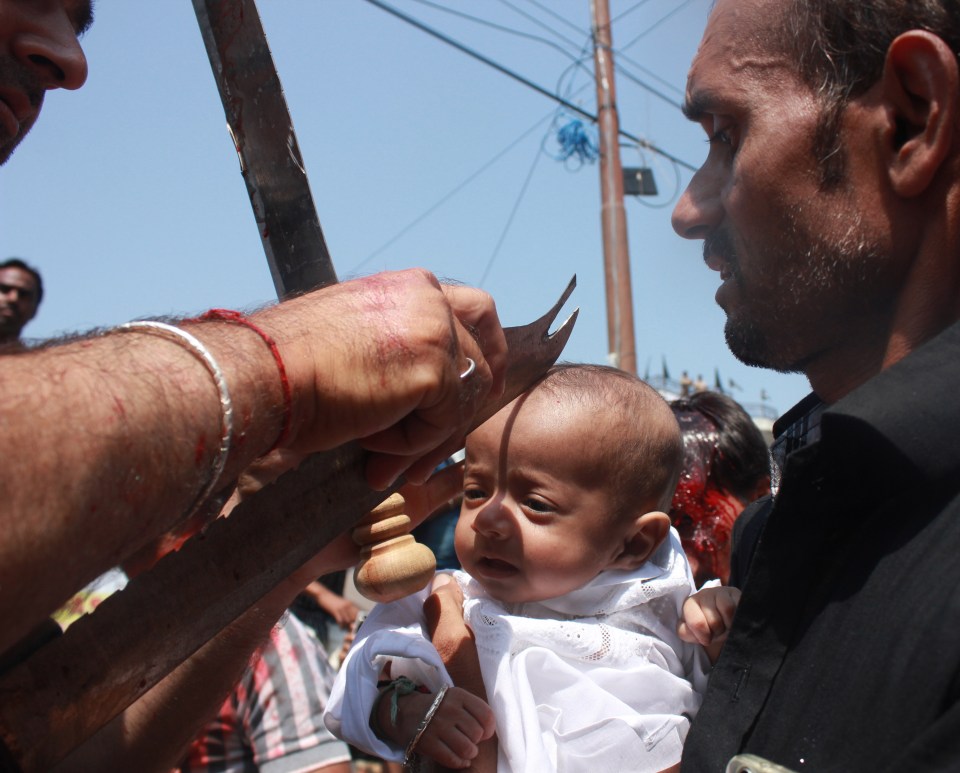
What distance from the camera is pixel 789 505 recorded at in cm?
151

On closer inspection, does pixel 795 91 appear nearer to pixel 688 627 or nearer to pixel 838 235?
pixel 838 235

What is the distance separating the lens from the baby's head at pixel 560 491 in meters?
2.37

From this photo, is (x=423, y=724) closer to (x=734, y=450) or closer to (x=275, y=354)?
(x=275, y=354)

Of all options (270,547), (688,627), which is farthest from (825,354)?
(270,547)

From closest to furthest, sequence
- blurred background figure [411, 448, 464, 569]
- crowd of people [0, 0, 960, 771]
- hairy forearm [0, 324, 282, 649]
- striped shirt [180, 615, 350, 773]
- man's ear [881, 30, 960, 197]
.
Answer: hairy forearm [0, 324, 282, 649] → crowd of people [0, 0, 960, 771] → man's ear [881, 30, 960, 197] → striped shirt [180, 615, 350, 773] → blurred background figure [411, 448, 464, 569]

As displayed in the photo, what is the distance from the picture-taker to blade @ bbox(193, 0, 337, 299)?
5.98 ft

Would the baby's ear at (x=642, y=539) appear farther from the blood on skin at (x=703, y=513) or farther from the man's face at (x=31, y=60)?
the man's face at (x=31, y=60)

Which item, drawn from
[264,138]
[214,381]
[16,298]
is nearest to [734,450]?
[264,138]

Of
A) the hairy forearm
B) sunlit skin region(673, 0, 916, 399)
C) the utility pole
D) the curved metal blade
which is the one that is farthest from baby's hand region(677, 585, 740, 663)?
the utility pole

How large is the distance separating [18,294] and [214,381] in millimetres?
4168

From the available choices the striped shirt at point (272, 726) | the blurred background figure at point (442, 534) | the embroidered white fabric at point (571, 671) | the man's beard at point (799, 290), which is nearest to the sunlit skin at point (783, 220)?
the man's beard at point (799, 290)

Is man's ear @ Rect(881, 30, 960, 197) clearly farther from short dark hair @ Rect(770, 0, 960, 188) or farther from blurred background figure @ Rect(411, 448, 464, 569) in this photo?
blurred background figure @ Rect(411, 448, 464, 569)

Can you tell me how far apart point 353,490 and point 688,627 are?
3.20 ft

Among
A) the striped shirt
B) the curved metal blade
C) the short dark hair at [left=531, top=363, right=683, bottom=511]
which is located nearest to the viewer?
the curved metal blade
